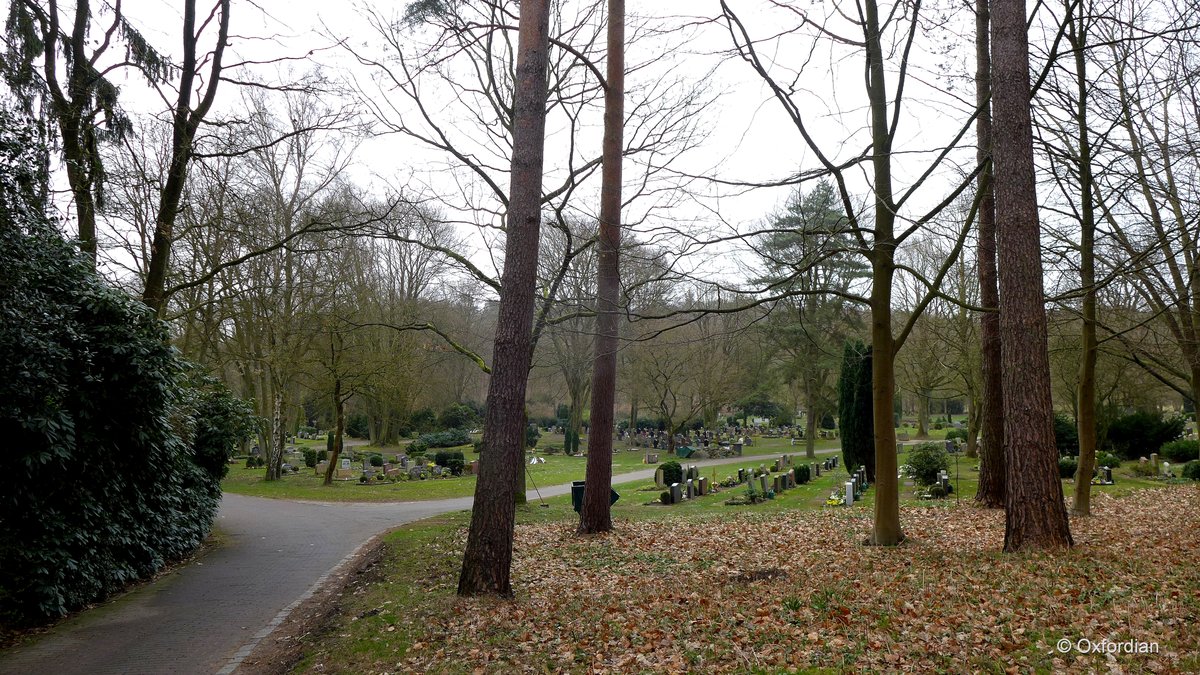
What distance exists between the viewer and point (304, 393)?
39156 millimetres

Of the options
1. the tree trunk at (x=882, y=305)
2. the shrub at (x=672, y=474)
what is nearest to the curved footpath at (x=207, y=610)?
the tree trunk at (x=882, y=305)

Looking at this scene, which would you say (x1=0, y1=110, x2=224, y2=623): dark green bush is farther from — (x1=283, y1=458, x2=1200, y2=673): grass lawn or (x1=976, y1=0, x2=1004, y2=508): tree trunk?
(x1=976, y1=0, x2=1004, y2=508): tree trunk

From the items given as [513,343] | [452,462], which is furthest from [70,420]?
[452,462]

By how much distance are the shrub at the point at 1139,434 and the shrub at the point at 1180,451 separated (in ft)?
5.90

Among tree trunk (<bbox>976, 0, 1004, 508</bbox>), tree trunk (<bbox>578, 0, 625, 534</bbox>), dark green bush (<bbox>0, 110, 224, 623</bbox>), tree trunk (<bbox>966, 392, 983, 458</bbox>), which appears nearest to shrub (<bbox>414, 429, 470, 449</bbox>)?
tree trunk (<bbox>966, 392, 983, 458</bbox>)

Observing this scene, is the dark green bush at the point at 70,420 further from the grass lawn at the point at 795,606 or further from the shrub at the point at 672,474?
the shrub at the point at 672,474

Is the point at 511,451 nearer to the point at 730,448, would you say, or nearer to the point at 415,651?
the point at 415,651

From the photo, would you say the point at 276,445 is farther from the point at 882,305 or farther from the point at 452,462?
the point at 882,305

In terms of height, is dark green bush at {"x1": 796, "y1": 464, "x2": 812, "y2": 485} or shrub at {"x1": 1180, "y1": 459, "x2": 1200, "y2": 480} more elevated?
shrub at {"x1": 1180, "y1": 459, "x2": 1200, "y2": 480}

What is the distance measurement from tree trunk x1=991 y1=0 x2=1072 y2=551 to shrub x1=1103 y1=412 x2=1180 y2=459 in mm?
25605

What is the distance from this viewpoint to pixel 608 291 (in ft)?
38.7

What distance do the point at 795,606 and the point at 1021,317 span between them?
3.86 meters

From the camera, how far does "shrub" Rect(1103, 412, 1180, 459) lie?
2742cm

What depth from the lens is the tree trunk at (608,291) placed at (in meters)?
11.9
